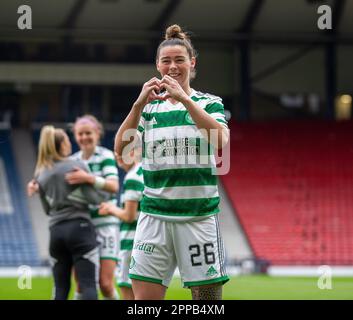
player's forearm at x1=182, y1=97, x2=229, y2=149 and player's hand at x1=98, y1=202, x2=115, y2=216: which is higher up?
player's forearm at x1=182, y1=97, x2=229, y2=149

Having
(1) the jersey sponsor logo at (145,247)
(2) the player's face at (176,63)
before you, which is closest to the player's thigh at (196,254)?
(1) the jersey sponsor logo at (145,247)

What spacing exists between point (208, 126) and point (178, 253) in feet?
2.37

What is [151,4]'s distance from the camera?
1005 inches

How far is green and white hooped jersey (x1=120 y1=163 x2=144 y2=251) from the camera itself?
7.52m

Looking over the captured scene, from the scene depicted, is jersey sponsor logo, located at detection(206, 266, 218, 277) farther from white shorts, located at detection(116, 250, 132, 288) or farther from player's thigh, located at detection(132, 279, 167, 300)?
white shorts, located at detection(116, 250, 132, 288)

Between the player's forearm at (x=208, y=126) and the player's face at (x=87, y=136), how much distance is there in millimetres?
3685

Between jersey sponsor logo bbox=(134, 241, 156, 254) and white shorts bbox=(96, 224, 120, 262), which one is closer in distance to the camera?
jersey sponsor logo bbox=(134, 241, 156, 254)

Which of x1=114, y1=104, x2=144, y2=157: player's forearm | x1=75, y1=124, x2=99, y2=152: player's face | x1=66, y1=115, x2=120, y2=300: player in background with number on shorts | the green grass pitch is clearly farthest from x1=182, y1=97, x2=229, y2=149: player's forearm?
the green grass pitch

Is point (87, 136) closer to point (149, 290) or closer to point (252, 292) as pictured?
point (149, 290)

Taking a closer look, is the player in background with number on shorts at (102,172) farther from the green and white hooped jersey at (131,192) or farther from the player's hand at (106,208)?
the green and white hooped jersey at (131,192)

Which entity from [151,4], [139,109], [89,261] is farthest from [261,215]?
[139,109]

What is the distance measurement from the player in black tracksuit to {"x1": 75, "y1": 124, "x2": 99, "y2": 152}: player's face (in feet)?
3.63

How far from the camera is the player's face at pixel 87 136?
27.8 ft

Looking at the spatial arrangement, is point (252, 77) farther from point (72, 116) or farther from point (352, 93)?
point (72, 116)
